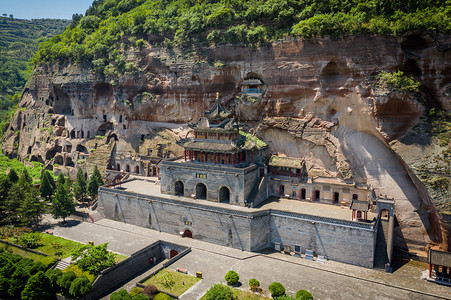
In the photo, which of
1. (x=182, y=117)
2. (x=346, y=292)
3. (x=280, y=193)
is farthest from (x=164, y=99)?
(x=346, y=292)

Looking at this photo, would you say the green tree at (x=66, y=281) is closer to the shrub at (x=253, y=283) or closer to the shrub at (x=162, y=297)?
the shrub at (x=162, y=297)

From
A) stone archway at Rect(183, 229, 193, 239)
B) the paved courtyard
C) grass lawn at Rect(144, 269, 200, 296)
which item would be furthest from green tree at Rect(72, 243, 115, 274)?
stone archway at Rect(183, 229, 193, 239)

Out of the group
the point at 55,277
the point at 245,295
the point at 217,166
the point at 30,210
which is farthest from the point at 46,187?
the point at 245,295

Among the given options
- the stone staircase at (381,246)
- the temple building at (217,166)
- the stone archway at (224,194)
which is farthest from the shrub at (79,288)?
the stone staircase at (381,246)

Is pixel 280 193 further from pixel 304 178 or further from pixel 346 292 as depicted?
pixel 346 292

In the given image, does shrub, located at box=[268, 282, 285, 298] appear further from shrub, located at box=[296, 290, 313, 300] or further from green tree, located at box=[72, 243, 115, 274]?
green tree, located at box=[72, 243, 115, 274]

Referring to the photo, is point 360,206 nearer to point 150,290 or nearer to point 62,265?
point 150,290
